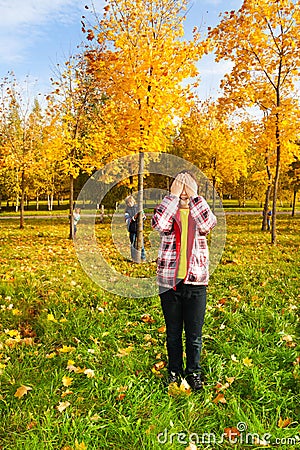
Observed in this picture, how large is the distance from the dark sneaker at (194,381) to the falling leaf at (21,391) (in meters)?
1.47

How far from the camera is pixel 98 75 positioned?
10.5 metres

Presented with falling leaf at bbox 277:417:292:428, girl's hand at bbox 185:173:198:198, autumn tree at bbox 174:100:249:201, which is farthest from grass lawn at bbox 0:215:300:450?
autumn tree at bbox 174:100:249:201

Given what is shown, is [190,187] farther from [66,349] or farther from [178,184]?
[66,349]

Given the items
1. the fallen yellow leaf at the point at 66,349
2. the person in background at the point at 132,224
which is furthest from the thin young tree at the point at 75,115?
the fallen yellow leaf at the point at 66,349

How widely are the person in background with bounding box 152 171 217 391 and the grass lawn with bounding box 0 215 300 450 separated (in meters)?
0.73

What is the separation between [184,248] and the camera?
139 inches

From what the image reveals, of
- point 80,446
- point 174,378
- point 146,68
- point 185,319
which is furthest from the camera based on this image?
point 146,68

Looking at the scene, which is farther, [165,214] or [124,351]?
[124,351]

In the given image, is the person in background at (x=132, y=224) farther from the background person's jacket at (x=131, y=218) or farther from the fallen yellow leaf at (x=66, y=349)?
the fallen yellow leaf at (x=66, y=349)

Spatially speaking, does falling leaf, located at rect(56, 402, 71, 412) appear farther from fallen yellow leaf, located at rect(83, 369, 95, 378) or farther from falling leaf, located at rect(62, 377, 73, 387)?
fallen yellow leaf, located at rect(83, 369, 95, 378)

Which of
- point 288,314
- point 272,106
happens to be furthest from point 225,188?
point 288,314

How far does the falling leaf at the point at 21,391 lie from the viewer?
140 inches

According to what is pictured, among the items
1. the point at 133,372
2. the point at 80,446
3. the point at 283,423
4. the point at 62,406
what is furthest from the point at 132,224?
the point at 80,446

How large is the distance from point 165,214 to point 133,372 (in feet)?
5.60
